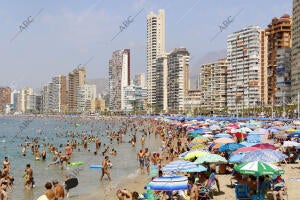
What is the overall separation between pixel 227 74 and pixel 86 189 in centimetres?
13339

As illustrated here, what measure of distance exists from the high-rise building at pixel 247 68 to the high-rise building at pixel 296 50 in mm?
27153

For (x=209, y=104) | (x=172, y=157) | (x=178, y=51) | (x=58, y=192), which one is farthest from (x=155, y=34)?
(x=58, y=192)

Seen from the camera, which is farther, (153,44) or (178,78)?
(153,44)

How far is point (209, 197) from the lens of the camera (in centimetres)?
1321

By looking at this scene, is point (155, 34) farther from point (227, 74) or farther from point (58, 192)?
point (58, 192)

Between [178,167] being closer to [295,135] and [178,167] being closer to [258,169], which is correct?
[258,169]

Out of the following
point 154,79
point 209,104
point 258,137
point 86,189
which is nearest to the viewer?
point 86,189

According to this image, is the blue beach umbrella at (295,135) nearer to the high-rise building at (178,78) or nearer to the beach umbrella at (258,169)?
the beach umbrella at (258,169)

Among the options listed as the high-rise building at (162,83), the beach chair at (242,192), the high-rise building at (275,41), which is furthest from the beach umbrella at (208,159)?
the high-rise building at (162,83)

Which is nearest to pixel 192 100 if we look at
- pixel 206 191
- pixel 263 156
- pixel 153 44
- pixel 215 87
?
pixel 215 87

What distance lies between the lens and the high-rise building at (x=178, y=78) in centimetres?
17725

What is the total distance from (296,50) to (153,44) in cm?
9624

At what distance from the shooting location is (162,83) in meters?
185

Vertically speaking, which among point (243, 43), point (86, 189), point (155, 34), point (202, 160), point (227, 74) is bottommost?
point (86, 189)
